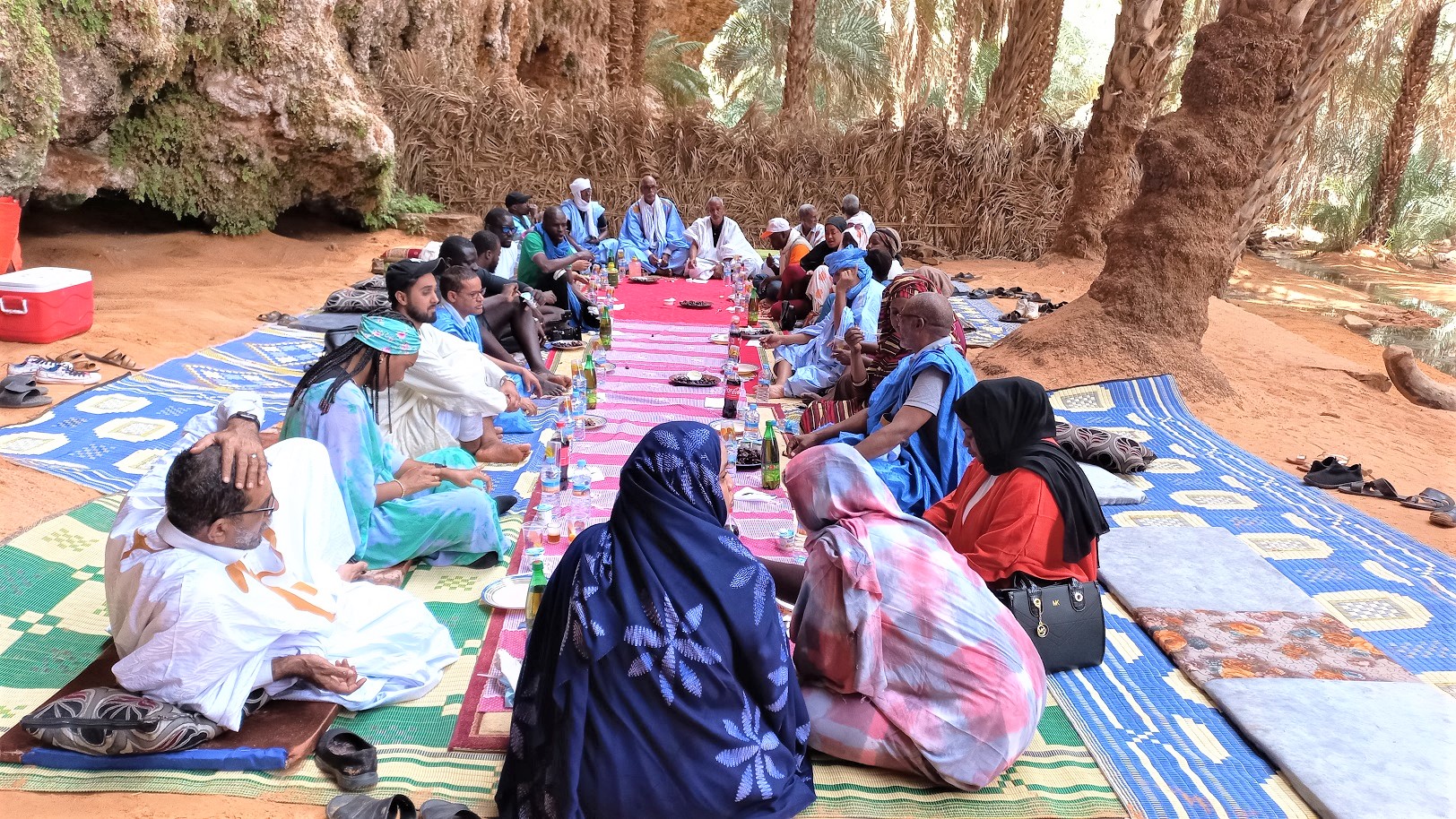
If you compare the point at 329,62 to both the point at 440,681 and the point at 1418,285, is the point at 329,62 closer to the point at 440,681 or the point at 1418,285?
the point at 440,681

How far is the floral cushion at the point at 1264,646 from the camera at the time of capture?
3408 millimetres

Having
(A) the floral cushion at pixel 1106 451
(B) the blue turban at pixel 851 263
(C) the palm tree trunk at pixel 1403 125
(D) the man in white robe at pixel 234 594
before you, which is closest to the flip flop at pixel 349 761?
(D) the man in white robe at pixel 234 594

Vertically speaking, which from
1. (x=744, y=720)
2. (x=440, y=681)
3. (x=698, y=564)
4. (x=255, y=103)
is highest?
(x=255, y=103)

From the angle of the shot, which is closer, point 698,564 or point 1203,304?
Result: point 698,564

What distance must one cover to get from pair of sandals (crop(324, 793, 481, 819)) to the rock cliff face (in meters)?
6.63

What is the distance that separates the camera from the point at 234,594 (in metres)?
2.54

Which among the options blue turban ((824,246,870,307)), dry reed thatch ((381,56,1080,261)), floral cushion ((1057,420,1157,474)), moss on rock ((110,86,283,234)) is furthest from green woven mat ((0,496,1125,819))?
dry reed thatch ((381,56,1080,261))

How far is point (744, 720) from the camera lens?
235cm

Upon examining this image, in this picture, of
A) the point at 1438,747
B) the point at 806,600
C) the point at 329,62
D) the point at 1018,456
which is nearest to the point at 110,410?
the point at 806,600

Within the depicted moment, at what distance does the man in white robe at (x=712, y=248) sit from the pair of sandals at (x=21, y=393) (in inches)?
270

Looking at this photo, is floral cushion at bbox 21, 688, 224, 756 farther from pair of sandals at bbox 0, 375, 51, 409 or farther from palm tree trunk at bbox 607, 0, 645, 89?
palm tree trunk at bbox 607, 0, 645, 89

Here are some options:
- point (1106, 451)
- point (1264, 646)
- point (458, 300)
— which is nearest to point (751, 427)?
point (458, 300)

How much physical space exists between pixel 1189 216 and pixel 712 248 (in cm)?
558

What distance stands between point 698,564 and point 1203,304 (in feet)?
20.1
